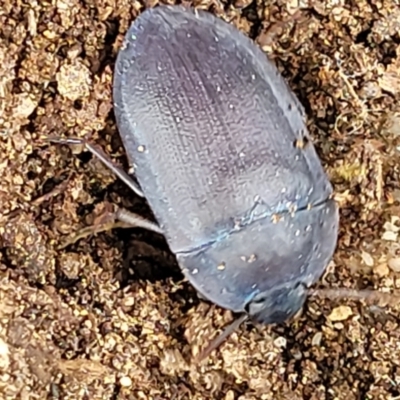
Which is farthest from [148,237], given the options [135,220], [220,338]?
[220,338]

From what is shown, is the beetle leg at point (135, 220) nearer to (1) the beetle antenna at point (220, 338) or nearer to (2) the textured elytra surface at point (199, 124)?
(2) the textured elytra surface at point (199, 124)

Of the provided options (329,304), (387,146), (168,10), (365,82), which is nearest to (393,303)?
(329,304)

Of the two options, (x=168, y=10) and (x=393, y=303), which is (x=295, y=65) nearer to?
(x=168, y=10)

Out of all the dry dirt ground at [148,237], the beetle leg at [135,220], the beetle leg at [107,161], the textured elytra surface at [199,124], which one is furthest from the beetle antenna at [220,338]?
the beetle leg at [107,161]

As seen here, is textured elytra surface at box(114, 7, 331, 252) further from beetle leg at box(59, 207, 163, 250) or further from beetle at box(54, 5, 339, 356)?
beetle leg at box(59, 207, 163, 250)

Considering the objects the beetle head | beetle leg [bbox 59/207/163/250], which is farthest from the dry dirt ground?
the beetle head

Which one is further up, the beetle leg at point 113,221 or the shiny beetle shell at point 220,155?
the shiny beetle shell at point 220,155

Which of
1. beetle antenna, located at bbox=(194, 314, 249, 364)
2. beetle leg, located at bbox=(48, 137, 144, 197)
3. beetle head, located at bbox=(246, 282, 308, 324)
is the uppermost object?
beetle leg, located at bbox=(48, 137, 144, 197)
